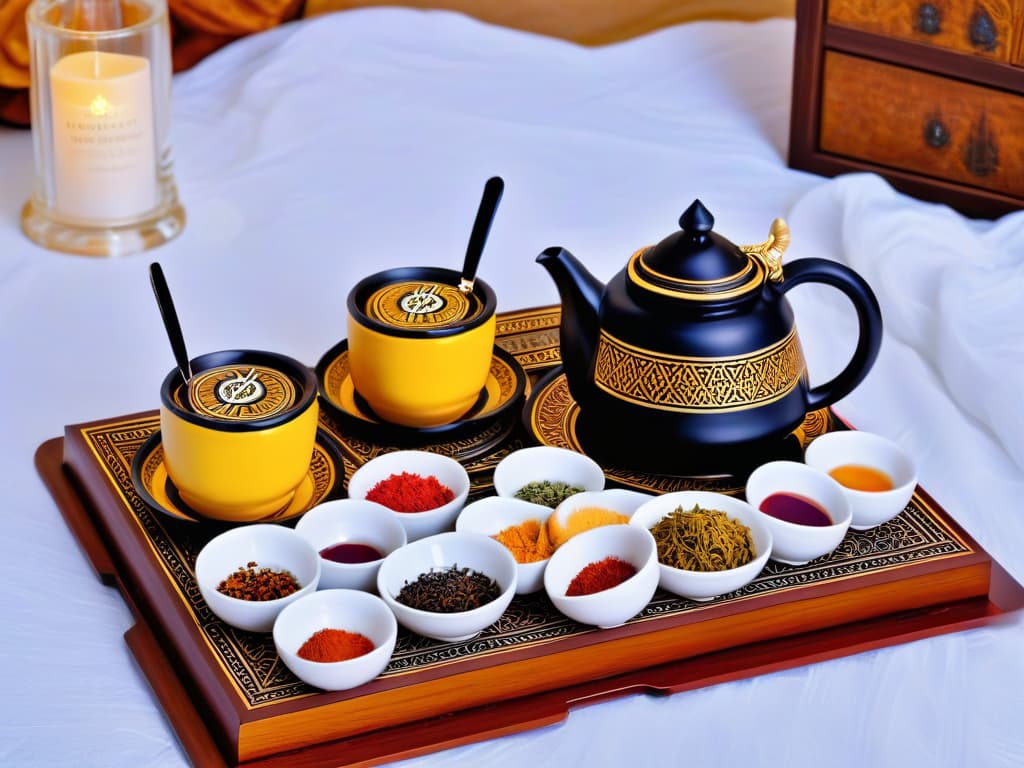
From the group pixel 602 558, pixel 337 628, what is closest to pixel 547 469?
pixel 602 558

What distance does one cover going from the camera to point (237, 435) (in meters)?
1.10

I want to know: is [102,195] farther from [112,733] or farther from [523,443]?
[112,733]

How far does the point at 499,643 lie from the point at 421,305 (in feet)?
1.12

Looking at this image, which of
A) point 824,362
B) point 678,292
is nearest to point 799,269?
point 678,292

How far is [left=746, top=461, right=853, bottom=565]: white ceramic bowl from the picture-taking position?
1.10 meters

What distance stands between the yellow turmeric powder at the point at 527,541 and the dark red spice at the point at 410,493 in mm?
63

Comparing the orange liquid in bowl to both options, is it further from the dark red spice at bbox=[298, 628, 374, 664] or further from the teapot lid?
the dark red spice at bbox=[298, 628, 374, 664]

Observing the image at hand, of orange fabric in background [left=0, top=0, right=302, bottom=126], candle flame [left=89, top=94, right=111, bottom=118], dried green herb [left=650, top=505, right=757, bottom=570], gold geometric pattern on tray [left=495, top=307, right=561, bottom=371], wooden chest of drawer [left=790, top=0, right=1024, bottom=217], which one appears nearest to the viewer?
dried green herb [left=650, top=505, right=757, bottom=570]

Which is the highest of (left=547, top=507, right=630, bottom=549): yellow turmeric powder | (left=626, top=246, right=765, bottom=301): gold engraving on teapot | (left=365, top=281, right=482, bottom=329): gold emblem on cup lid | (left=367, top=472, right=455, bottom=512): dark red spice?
(left=626, top=246, right=765, bottom=301): gold engraving on teapot

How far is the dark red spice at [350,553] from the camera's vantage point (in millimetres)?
1116

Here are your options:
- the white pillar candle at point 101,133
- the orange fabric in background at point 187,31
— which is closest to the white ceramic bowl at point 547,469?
the white pillar candle at point 101,133

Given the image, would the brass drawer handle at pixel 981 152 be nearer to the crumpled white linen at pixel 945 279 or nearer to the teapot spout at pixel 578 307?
the crumpled white linen at pixel 945 279

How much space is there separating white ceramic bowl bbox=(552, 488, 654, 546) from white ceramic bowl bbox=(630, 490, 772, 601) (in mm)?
19

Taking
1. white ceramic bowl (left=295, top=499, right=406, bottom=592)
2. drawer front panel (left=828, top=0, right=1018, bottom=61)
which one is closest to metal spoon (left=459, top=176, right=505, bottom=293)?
white ceramic bowl (left=295, top=499, right=406, bottom=592)
